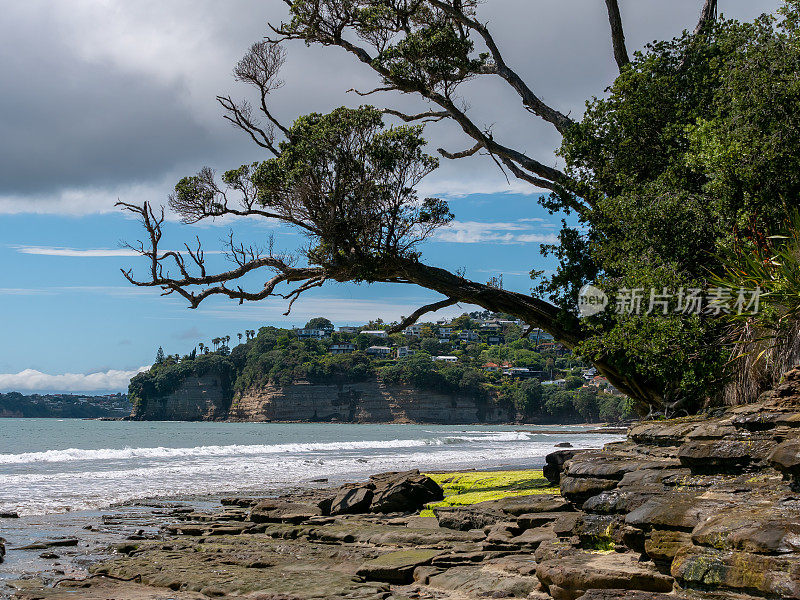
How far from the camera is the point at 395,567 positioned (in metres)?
8.12

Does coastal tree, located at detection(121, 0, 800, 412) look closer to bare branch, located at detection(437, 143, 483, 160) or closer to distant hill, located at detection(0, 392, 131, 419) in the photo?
bare branch, located at detection(437, 143, 483, 160)

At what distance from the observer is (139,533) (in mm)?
11805

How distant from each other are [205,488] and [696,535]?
16.4 metres

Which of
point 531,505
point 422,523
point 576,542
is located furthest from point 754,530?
point 422,523

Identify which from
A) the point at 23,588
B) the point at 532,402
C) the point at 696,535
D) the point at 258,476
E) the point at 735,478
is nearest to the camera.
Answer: the point at 696,535

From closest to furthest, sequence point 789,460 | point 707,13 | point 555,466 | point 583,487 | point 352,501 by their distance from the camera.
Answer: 1. point 789,460
2. point 583,487
3. point 352,501
4. point 555,466
5. point 707,13

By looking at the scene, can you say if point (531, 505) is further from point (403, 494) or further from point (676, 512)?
point (676, 512)

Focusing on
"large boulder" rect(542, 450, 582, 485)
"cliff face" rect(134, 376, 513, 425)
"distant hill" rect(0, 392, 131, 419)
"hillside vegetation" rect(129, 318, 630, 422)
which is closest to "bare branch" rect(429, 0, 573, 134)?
"large boulder" rect(542, 450, 582, 485)

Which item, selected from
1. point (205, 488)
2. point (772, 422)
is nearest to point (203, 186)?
point (205, 488)

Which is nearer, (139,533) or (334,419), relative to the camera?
(139,533)

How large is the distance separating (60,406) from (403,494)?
16257 centimetres

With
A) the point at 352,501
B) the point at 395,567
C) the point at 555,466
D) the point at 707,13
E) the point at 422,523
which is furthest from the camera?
the point at 707,13

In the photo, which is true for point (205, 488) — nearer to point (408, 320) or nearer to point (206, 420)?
point (408, 320)

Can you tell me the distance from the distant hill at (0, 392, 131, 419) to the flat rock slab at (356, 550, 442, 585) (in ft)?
519
